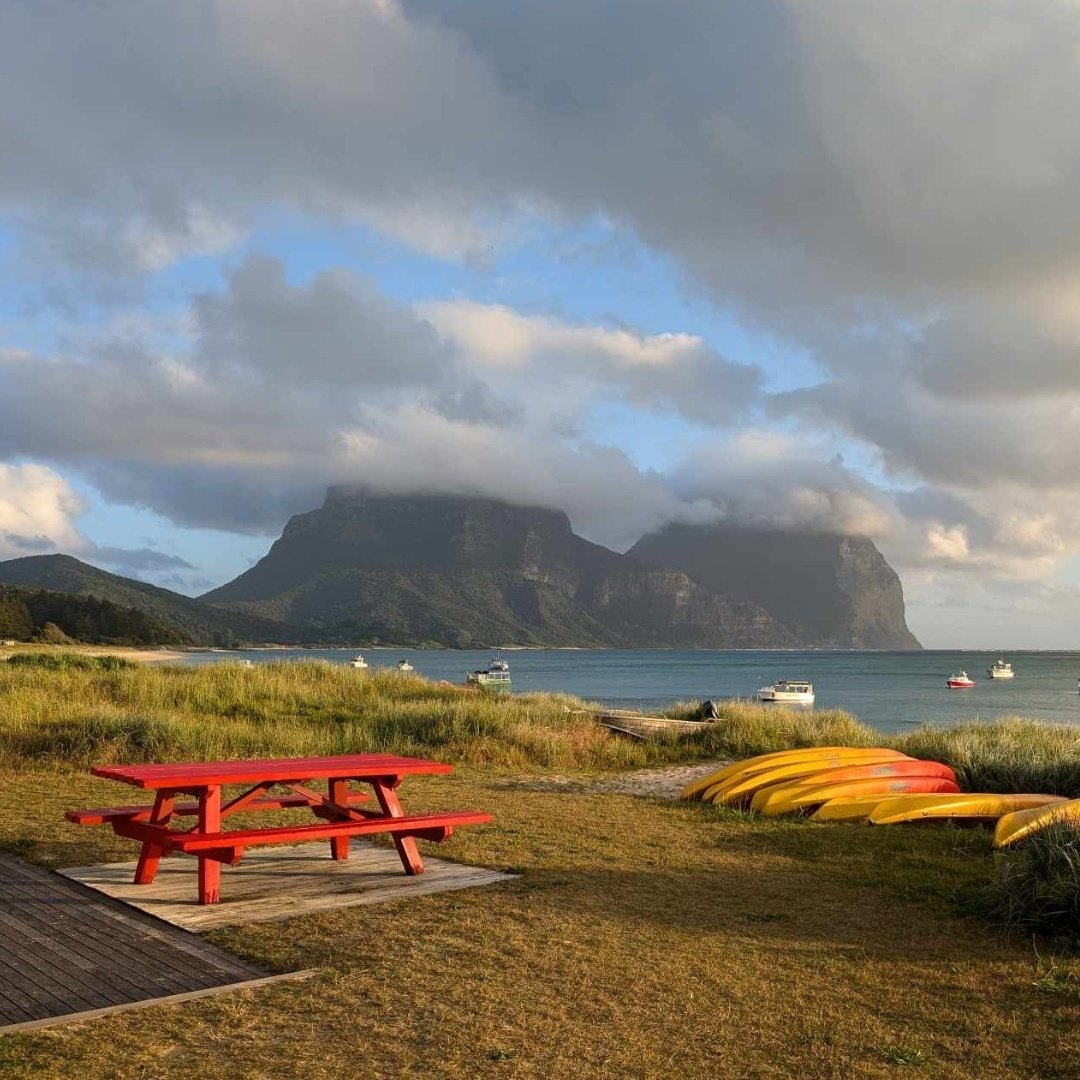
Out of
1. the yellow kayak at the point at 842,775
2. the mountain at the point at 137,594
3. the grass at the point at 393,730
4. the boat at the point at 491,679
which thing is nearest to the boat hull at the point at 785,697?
the boat at the point at 491,679

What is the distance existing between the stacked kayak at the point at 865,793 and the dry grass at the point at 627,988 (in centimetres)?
159

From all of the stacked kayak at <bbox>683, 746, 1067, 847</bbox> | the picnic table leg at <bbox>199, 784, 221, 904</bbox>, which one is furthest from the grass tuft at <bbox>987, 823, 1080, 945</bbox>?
the picnic table leg at <bbox>199, 784, 221, 904</bbox>

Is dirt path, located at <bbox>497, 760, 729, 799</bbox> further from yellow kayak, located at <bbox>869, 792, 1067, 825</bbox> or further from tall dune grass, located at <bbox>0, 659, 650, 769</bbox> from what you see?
yellow kayak, located at <bbox>869, 792, 1067, 825</bbox>

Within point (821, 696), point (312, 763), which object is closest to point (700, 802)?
point (312, 763)

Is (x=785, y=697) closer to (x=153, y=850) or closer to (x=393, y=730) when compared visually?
(x=393, y=730)

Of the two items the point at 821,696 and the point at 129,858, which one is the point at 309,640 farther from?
the point at 129,858

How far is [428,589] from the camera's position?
154 meters

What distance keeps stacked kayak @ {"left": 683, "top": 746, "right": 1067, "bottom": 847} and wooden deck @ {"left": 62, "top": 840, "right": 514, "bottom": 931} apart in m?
3.68

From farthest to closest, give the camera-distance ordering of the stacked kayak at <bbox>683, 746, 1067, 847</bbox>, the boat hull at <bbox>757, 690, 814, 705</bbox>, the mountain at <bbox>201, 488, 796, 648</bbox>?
the mountain at <bbox>201, 488, 796, 648</bbox>
the boat hull at <bbox>757, 690, 814, 705</bbox>
the stacked kayak at <bbox>683, 746, 1067, 847</bbox>

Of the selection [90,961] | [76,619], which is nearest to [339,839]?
[90,961]

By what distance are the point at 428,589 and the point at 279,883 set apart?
5863 inches

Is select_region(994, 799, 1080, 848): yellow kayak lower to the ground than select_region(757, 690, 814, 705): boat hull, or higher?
higher

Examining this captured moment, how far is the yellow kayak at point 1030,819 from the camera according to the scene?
710 cm

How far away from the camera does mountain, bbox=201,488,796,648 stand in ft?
465
